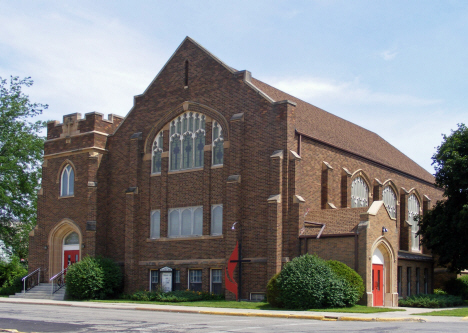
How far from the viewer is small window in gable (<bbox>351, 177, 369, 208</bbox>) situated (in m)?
34.8

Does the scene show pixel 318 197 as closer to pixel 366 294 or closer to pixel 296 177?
pixel 296 177

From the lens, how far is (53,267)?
116ft

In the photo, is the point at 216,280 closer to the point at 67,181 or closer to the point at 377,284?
the point at 377,284

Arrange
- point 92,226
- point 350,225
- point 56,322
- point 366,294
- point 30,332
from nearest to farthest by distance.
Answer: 1. point 30,332
2. point 56,322
3. point 366,294
4. point 350,225
5. point 92,226

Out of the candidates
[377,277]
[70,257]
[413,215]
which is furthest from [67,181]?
[413,215]

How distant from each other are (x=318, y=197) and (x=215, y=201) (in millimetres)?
5236

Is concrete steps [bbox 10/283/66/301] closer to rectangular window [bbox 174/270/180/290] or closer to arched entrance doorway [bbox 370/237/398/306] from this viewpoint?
rectangular window [bbox 174/270/180/290]

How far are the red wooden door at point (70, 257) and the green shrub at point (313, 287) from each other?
49.0 feet

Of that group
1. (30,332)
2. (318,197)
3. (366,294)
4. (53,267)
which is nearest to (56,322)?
(30,332)

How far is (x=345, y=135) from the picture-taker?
3828 cm

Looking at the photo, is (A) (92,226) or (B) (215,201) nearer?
(B) (215,201)

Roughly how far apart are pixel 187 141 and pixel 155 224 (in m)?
4.85

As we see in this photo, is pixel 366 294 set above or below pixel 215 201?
below

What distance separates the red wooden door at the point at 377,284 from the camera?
89.2 ft
